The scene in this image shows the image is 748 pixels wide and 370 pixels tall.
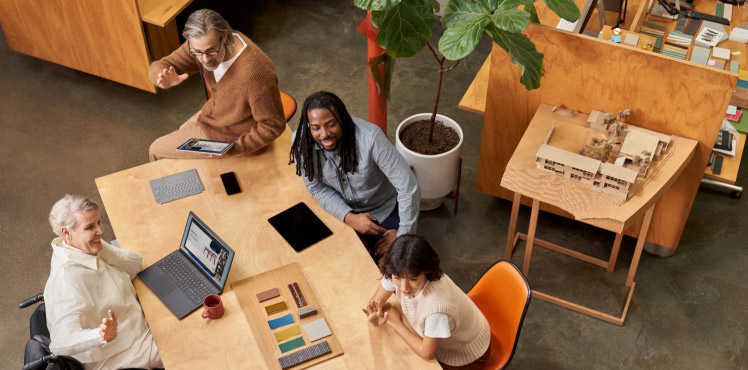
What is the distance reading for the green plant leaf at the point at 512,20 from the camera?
3092 millimetres

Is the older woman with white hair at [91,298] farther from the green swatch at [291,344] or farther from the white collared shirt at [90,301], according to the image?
the green swatch at [291,344]

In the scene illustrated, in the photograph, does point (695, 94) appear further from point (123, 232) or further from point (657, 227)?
point (123, 232)

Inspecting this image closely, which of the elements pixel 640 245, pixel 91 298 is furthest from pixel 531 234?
pixel 91 298

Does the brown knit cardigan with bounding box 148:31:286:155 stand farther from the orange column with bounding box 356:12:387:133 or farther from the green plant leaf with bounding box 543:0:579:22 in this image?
the green plant leaf with bounding box 543:0:579:22

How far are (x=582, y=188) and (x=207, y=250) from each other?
70.7 inches

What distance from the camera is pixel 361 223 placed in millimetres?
3359

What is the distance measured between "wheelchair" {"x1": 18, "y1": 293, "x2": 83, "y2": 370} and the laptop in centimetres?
42

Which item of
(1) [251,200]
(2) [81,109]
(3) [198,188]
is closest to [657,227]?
(1) [251,200]

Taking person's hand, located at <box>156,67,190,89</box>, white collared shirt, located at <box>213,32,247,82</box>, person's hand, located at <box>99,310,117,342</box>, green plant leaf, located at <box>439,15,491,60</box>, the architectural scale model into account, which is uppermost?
green plant leaf, located at <box>439,15,491,60</box>

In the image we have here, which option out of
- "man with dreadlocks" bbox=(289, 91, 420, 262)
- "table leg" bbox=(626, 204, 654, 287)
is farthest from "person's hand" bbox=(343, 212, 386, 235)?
"table leg" bbox=(626, 204, 654, 287)

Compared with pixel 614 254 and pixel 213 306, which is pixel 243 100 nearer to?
pixel 213 306

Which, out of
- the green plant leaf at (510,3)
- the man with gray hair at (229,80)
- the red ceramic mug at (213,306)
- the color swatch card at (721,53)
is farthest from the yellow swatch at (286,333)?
the color swatch card at (721,53)

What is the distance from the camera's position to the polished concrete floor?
12.5 feet

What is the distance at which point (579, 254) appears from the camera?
420 centimetres
